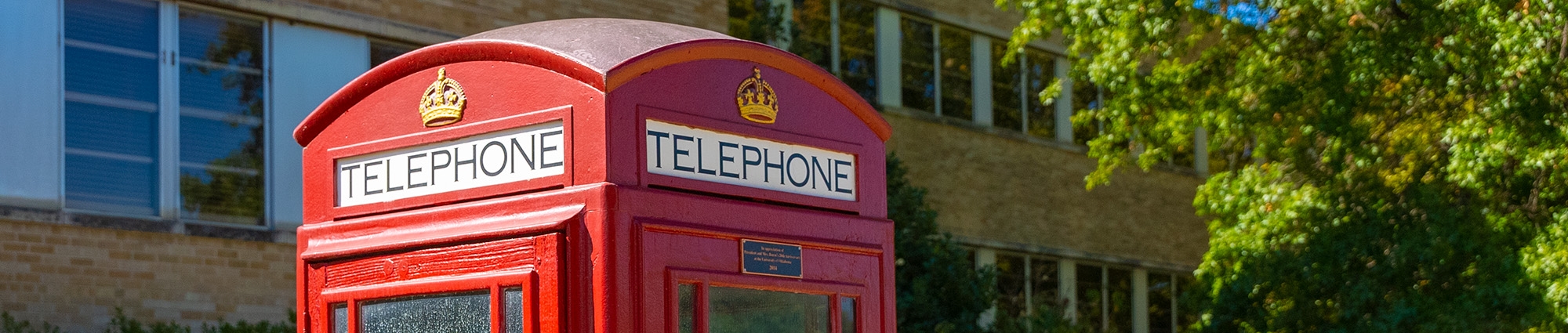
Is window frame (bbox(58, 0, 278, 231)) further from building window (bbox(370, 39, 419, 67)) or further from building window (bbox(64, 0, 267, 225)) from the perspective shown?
building window (bbox(370, 39, 419, 67))

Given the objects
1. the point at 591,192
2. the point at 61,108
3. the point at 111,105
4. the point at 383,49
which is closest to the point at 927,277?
the point at 383,49

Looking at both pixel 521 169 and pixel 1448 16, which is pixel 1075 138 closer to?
pixel 1448 16

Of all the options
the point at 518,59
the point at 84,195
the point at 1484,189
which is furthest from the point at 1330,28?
the point at 518,59

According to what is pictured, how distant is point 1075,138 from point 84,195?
42.1 feet

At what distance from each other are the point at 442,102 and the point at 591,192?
21.7 inches

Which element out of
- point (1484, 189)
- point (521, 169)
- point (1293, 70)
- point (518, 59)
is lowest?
point (521, 169)

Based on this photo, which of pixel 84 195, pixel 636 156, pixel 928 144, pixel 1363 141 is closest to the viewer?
pixel 636 156

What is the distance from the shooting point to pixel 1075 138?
21125 millimetres

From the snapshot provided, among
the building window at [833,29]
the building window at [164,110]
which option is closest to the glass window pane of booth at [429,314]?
the building window at [164,110]

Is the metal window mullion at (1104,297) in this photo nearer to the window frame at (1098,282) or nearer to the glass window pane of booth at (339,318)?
the window frame at (1098,282)

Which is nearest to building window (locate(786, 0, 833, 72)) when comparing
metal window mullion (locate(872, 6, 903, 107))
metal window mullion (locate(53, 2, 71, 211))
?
metal window mullion (locate(872, 6, 903, 107))

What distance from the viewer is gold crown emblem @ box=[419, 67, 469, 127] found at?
12.7ft

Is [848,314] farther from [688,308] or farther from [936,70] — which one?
[936,70]

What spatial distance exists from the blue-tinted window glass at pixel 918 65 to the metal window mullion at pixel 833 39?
1.00 m
